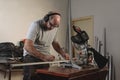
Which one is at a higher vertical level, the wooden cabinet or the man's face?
the man's face

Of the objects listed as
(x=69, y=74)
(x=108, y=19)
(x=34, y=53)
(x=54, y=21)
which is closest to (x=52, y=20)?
(x=54, y=21)

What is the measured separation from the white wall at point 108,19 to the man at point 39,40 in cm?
220

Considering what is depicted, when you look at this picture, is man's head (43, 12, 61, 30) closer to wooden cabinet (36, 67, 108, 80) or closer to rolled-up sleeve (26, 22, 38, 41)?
rolled-up sleeve (26, 22, 38, 41)

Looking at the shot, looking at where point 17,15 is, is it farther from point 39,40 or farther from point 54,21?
point 54,21

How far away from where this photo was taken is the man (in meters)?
2.12

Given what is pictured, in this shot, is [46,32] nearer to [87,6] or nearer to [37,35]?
[37,35]

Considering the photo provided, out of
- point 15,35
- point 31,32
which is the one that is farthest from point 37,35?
point 15,35

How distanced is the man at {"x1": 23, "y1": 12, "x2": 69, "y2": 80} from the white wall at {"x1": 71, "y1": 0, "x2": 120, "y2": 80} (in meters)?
2.20

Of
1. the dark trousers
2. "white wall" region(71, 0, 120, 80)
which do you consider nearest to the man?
the dark trousers

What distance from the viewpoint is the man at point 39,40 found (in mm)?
2119

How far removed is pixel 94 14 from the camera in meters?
4.73

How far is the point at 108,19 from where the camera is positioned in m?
4.43

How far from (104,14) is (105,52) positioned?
0.92 meters

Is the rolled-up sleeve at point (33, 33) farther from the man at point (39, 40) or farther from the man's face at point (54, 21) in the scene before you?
the man's face at point (54, 21)
